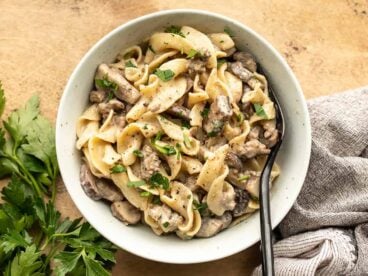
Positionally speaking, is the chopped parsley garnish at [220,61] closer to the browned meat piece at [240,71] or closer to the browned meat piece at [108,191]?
the browned meat piece at [240,71]

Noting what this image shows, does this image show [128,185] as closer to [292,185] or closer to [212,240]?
[212,240]

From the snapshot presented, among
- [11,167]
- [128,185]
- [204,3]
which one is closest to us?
[128,185]

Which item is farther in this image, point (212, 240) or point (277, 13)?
point (277, 13)

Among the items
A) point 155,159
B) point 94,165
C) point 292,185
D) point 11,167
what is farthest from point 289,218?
point 11,167

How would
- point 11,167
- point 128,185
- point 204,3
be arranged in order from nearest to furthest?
point 128,185, point 11,167, point 204,3

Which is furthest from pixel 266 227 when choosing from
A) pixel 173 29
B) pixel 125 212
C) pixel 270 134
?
pixel 173 29

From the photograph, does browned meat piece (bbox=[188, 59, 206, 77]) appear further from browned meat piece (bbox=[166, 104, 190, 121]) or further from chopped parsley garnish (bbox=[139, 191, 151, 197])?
chopped parsley garnish (bbox=[139, 191, 151, 197])

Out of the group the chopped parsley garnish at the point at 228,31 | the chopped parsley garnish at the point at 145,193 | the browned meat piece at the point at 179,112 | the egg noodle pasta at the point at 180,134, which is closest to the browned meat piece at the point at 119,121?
the egg noodle pasta at the point at 180,134
